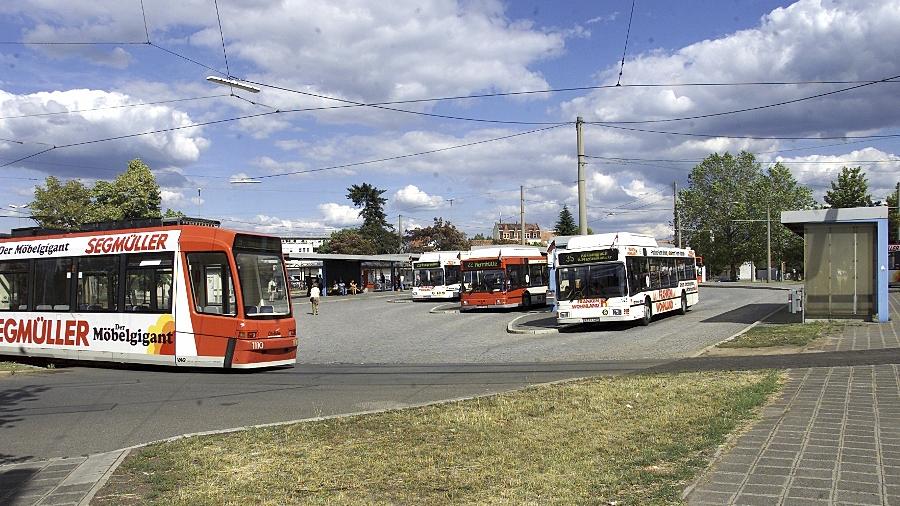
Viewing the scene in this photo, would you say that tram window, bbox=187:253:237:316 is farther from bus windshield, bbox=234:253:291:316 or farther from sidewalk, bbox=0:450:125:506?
sidewalk, bbox=0:450:125:506

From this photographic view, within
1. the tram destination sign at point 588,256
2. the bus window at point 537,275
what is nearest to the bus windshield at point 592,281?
the tram destination sign at point 588,256

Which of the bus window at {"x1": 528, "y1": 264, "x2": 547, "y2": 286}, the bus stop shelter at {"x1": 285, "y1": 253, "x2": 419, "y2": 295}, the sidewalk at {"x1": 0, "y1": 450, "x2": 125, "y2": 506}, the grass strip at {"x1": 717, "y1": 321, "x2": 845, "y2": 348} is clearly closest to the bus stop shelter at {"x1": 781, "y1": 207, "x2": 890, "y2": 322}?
the grass strip at {"x1": 717, "y1": 321, "x2": 845, "y2": 348}

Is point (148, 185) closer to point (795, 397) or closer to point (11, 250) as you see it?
point (11, 250)

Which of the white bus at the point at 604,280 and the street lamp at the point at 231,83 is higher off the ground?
the street lamp at the point at 231,83

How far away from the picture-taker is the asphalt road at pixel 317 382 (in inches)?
359

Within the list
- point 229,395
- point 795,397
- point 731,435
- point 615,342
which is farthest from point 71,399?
point 615,342

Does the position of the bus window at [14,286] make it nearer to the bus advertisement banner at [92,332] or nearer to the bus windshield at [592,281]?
the bus advertisement banner at [92,332]

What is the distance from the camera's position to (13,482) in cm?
644

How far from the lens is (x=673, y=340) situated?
19266 mm

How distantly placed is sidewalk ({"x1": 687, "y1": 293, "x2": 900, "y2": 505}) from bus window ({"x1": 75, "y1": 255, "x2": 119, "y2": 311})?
13.2 m

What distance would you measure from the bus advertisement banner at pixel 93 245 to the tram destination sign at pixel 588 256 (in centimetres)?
1330

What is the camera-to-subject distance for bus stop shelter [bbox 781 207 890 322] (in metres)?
21.3

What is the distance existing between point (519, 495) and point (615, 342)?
49.2 ft

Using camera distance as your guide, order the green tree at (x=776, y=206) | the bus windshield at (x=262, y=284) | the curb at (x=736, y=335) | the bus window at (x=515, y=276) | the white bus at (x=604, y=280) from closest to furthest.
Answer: the bus windshield at (x=262, y=284)
the curb at (x=736, y=335)
the white bus at (x=604, y=280)
the bus window at (x=515, y=276)
the green tree at (x=776, y=206)
